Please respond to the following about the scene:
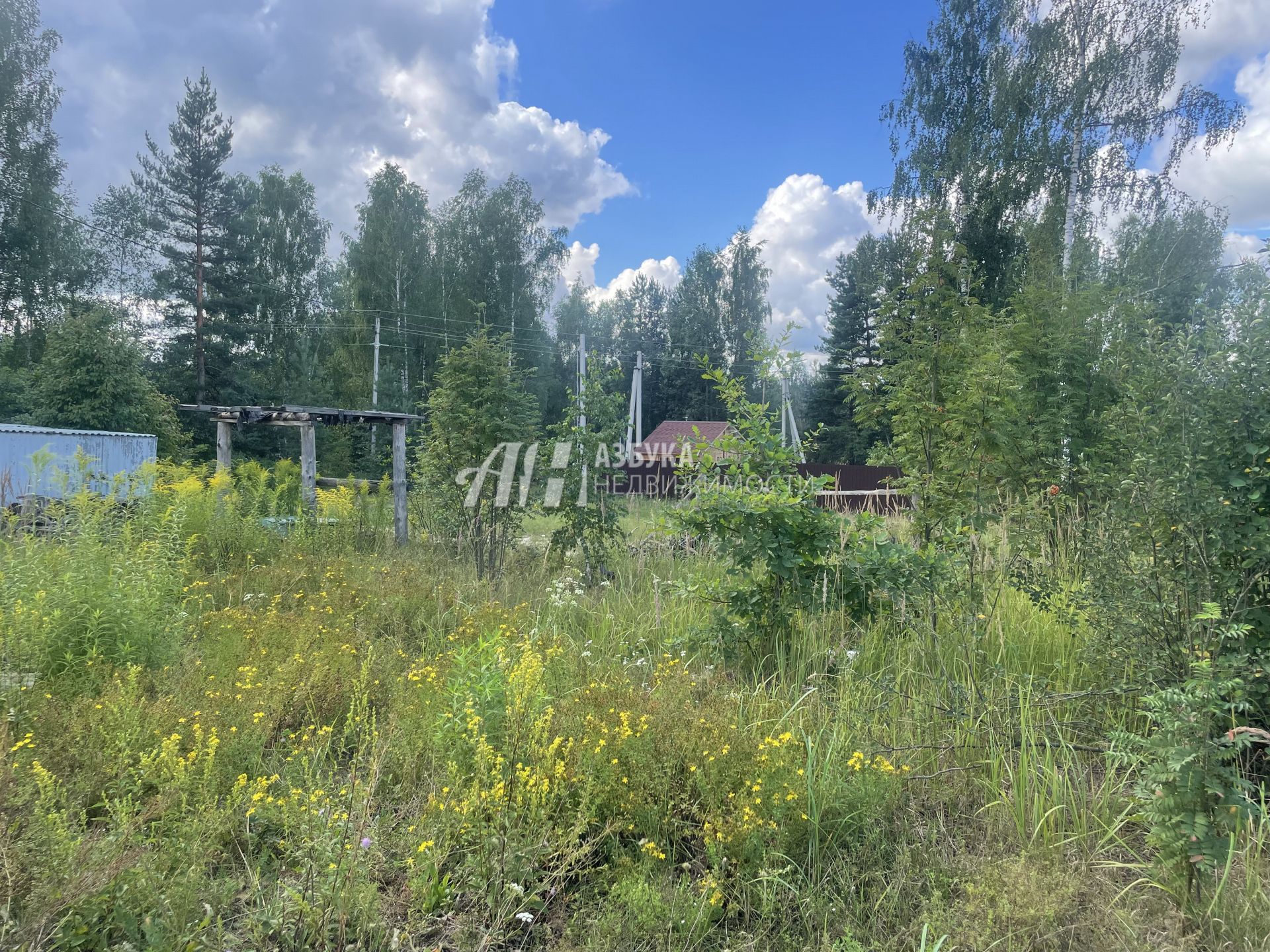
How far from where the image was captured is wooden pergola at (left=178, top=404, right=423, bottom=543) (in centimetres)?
775

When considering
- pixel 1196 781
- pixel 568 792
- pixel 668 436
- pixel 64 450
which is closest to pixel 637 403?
pixel 668 436

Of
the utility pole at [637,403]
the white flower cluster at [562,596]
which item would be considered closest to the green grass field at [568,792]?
the white flower cluster at [562,596]

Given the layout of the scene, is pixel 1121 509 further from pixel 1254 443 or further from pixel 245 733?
pixel 245 733

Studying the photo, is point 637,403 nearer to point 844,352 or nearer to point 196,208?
point 844,352

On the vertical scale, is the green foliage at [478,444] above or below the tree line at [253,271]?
below

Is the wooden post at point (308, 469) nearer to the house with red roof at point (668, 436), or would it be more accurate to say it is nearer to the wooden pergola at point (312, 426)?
the wooden pergola at point (312, 426)

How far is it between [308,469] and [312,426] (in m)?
0.76

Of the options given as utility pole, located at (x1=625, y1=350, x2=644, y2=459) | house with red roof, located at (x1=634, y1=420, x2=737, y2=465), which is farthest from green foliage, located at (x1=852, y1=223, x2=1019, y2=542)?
utility pole, located at (x1=625, y1=350, x2=644, y2=459)

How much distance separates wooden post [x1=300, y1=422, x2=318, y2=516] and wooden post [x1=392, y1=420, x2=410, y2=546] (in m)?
0.87

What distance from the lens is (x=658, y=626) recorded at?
3.70 metres

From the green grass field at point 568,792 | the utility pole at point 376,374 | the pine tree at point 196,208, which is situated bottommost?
the green grass field at point 568,792

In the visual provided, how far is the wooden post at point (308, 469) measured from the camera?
7.59 meters

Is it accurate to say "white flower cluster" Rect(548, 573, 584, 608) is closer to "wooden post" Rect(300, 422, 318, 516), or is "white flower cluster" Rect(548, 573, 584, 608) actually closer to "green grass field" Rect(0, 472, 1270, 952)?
"green grass field" Rect(0, 472, 1270, 952)

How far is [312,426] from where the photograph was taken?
28.6 feet
